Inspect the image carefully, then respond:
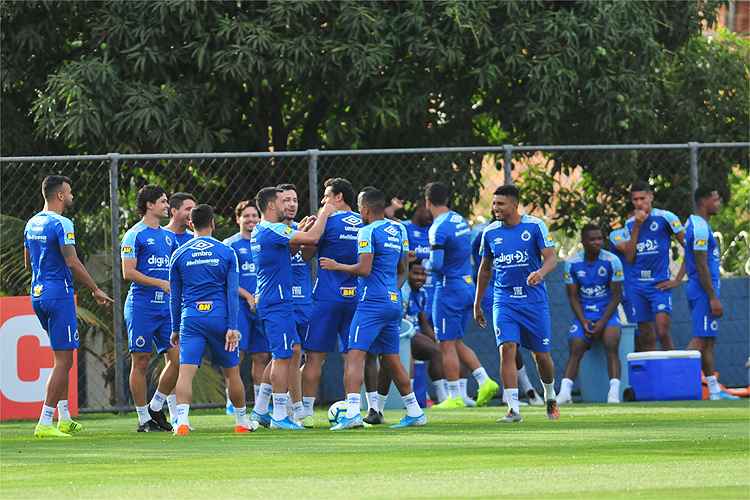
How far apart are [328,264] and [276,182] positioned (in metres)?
5.61

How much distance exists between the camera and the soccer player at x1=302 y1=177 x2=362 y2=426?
15727mm

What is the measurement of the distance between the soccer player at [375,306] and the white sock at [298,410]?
25.0 inches

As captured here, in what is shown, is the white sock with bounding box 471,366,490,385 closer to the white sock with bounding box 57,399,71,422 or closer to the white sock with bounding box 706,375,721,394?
the white sock with bounding box 706,375,721,394

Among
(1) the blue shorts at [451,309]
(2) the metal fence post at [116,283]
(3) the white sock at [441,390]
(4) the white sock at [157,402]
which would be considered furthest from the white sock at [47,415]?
(3) the white sock at [441,390]

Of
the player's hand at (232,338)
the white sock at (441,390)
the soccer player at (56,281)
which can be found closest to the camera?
the player's hand at (232,338)

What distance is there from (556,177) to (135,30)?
597 centimetres

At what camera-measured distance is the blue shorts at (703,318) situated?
1964cm

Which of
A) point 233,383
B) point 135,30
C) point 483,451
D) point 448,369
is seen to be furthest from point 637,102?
point 483,451

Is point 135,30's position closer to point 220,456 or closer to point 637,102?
point 637,102

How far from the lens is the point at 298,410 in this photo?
1605 cm

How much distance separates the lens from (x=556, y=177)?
22.5 metres

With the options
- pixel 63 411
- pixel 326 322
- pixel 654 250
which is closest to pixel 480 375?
pixel 654 250

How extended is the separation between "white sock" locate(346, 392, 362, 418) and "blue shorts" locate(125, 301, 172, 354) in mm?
1940

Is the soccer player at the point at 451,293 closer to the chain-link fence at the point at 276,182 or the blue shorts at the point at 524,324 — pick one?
the chain-link fence at the point at 276,182
